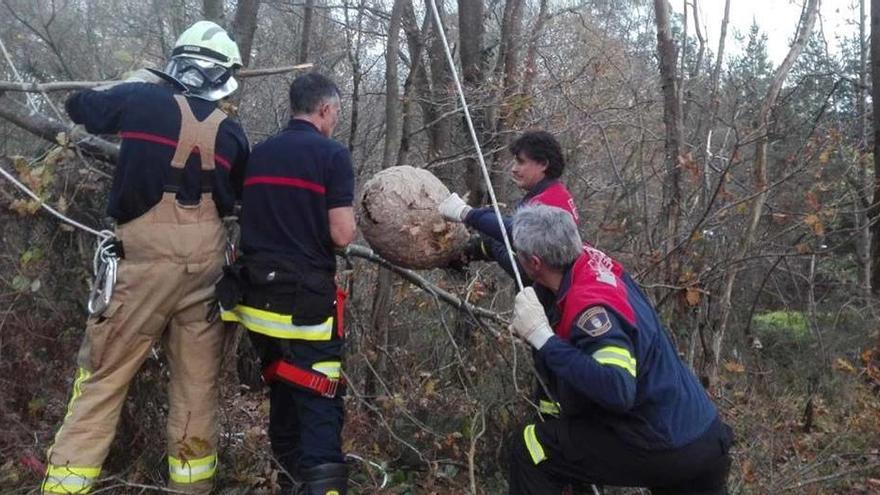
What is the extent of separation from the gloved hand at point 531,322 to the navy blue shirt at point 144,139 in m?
1.49

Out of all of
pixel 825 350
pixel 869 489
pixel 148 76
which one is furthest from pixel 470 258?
pixel 825 350

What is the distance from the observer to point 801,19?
6.65 meters

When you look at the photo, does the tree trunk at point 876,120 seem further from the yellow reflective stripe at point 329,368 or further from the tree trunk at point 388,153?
the yellow reflective stripe at point 329,368

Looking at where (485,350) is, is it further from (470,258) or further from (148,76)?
(148,76)

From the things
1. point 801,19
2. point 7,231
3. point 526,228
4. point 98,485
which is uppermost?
point 801,19

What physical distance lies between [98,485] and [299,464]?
3.43 ft

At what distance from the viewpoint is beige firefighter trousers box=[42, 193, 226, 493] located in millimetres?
3598

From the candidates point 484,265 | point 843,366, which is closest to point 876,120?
point 843,366

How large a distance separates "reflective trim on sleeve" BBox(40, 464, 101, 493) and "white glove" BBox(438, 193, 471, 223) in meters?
2.02

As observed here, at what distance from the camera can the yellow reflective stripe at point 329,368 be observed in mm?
3717

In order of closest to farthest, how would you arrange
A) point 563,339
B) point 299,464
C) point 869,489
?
point 563,339 < point 299,464 < point 869,489

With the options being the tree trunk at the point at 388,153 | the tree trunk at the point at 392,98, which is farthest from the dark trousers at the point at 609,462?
the tree trunk at the point at 392,98

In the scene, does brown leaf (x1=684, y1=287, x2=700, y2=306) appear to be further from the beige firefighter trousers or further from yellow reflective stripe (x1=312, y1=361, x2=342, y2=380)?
the beige firefighter trousers

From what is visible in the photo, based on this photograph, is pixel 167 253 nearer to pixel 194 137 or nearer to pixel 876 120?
pixel 194 137
